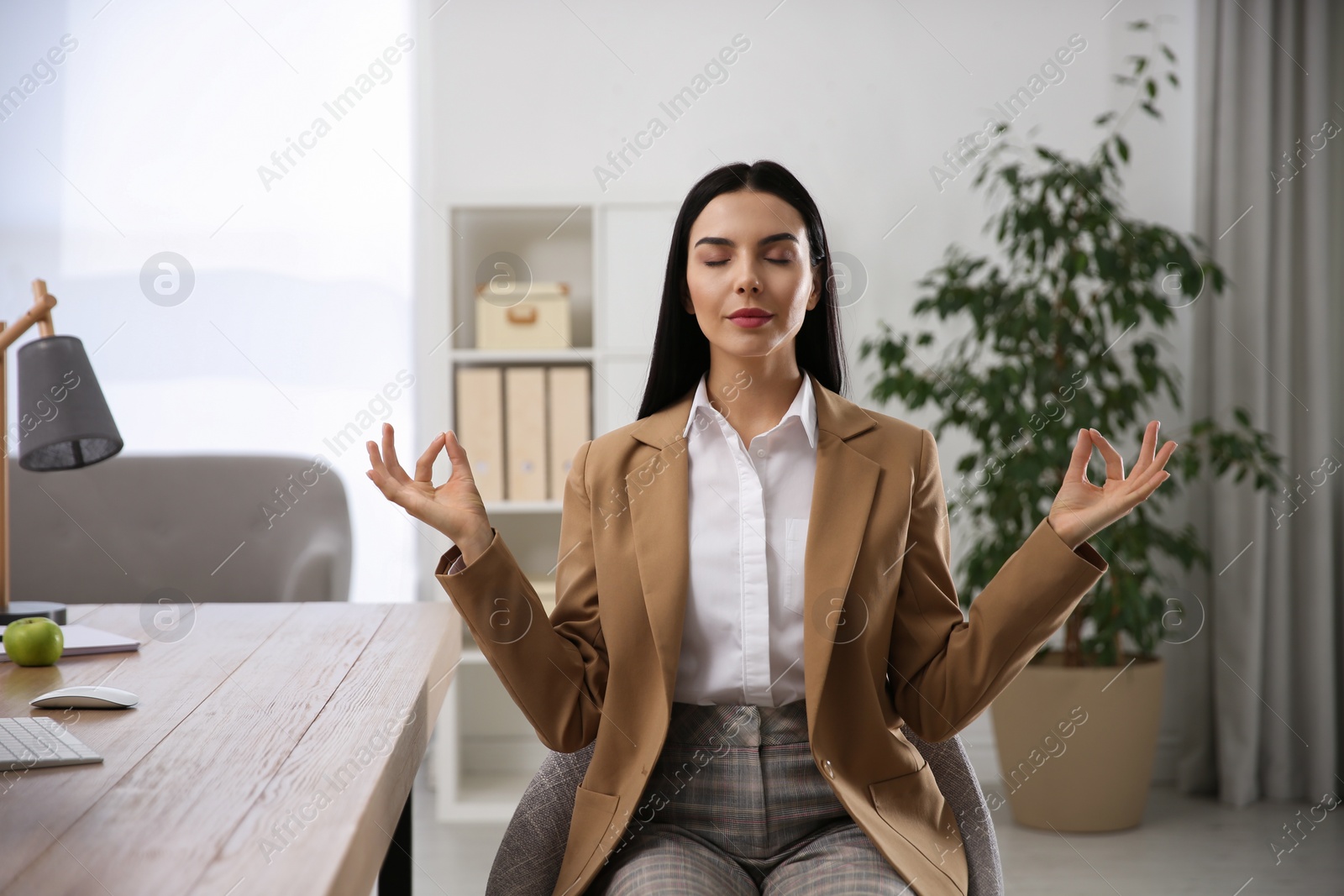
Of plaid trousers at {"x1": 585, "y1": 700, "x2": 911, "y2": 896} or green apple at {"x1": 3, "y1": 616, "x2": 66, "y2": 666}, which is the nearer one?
plaid trousers at {"x1": 585, "y1": 700, "x2": 911, "y2": 896}

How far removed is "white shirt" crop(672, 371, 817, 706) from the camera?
1.38m

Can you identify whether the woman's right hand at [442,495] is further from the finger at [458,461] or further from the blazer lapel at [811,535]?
the blazer lapel at [811,535]

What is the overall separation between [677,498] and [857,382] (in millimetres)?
2242

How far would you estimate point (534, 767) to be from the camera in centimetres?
356

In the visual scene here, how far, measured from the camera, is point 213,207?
11.2 ft

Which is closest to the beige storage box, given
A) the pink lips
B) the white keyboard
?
the pink lips

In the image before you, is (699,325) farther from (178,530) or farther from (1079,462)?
(178,530)

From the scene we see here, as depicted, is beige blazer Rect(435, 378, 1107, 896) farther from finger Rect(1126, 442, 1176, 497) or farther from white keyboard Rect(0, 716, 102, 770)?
white keyboard Rect(0, 716, 102, 770)

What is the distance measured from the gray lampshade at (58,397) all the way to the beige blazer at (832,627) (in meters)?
0.65

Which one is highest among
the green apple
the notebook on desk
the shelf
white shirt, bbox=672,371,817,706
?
the shelf

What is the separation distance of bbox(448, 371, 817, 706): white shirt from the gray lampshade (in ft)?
2.19

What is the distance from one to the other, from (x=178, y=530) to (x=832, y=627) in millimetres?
2236

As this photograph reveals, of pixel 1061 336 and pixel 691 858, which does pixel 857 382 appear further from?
pixel 691 858

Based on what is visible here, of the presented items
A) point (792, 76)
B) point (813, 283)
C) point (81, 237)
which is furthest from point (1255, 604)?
point (81, 237)
